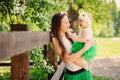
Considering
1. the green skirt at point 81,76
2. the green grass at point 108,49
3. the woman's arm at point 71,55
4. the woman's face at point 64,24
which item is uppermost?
the woman's face at point 64,24

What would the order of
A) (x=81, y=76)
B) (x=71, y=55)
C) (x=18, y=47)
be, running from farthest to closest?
(x=81, y=76), (x=71, y=55), (x=18, y=47)

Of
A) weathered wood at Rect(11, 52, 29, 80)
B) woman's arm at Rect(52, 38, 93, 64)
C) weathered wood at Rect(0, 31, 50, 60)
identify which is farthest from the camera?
woman's arm at Rect(52, 38, 93, 64)

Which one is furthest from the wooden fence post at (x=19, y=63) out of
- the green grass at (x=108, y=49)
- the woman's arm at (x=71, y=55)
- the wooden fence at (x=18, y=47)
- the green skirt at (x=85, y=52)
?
the green grass at (x=108, y=49)

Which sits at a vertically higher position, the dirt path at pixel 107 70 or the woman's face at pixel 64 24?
the woman's face at pixel 64 24

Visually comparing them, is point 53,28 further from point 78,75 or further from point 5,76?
point 5,76

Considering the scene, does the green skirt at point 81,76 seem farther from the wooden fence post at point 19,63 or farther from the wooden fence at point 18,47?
the wooden fence post at point 19,63

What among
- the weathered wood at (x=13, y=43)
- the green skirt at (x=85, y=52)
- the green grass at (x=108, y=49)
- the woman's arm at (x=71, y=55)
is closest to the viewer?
the weathered wood at (x=13, y=43)

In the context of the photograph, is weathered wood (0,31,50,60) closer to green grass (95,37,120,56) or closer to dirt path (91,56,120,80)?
dirt path (91,56,120,80)

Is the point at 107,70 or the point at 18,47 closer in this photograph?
the point at 18,47

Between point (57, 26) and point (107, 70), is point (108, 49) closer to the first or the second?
point (107, 70)

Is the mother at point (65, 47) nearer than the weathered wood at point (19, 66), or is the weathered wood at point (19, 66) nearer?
the weathered wood at point (19, 66)

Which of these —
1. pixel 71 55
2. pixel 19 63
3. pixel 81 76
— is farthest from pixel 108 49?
pixel 19 63

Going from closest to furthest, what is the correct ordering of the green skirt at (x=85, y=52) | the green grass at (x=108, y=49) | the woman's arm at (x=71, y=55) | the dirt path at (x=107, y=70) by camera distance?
1. the woman's arm at (x=71, y=55)
2. the green skirt at (x=85, y=52)
3. the dirt path at (x=107, y=70)
4. the green grass at (x=108, y=49)

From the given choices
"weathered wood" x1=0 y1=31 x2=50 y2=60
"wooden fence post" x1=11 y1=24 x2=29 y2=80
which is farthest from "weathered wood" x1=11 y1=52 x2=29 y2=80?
"weathered wood" x1=0 y1=31 x2=50 y2=60
